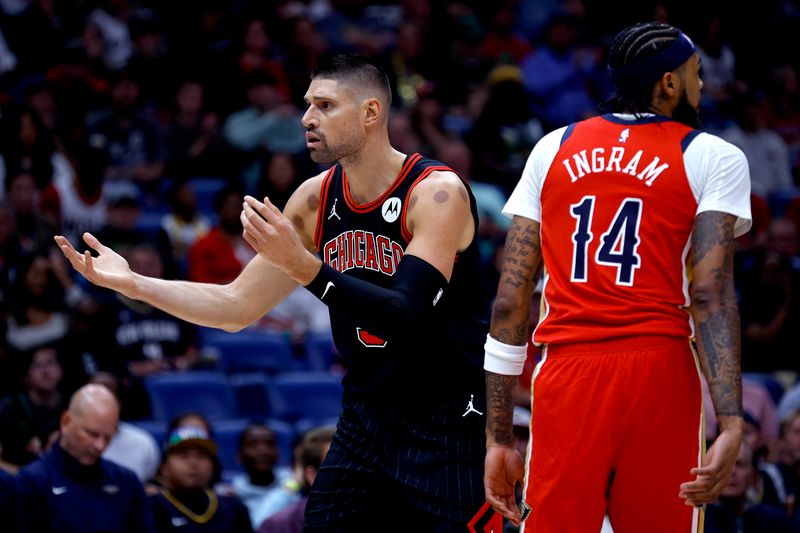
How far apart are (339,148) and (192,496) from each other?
3878mm

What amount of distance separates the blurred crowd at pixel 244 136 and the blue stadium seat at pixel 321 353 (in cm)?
7

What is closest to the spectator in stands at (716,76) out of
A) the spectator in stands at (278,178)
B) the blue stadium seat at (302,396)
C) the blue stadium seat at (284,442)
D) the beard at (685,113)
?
the spectator in stands at (278,178)

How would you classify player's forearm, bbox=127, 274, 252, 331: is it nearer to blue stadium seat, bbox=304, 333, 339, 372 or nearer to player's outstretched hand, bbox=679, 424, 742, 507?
player's outstretched hand, bbox=679, 424, 742, 507

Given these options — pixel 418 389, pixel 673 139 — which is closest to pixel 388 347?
pixel 418 389

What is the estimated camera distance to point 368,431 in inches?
178

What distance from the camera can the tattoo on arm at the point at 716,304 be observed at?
377 centimetres

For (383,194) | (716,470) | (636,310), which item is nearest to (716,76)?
(383,194)

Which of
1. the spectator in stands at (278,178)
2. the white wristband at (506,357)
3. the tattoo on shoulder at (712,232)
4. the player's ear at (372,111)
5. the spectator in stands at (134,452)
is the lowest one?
the spectator in stands at (134,452)

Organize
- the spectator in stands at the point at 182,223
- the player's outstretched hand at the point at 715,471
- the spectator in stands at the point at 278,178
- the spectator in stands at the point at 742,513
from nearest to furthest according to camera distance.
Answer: the player's outstretched hand at the point at 715,471 → the spectator in stands at the point at 742,513 → the spectator in stands at the point at 182,223 → the spectator in stands at the point at 278,178

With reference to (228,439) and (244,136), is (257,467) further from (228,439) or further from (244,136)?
(244,136)

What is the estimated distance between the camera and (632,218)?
3916 millimetres

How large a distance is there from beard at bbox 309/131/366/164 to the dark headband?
1051mm

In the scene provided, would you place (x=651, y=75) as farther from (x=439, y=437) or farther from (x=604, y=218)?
(x=439, y=437)

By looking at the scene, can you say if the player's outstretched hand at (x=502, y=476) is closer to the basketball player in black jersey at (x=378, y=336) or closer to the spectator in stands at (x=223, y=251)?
the basketball player in black jersey at (x=378, y=336)
